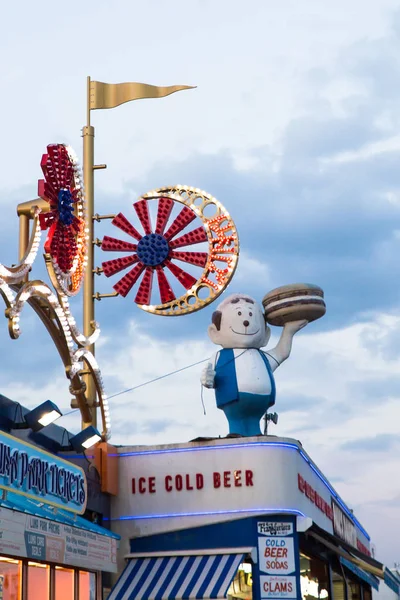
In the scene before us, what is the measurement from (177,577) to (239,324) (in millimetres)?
6545

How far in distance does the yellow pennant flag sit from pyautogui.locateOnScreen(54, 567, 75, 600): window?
12.4m

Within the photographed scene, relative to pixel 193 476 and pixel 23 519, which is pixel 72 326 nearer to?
pixel 193 476

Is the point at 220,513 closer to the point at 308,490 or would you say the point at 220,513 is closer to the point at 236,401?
the point at 308,490

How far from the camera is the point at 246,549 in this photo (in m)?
20.7

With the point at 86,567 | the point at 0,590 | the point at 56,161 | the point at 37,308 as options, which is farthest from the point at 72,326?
the point at 0,590

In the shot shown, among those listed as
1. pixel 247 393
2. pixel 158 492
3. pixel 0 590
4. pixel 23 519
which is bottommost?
pixel 0 590

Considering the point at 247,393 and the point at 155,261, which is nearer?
the point at 247,393

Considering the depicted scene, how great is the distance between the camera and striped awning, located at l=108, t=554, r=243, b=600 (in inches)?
776

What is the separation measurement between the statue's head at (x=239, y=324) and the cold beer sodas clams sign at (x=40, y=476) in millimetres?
6407

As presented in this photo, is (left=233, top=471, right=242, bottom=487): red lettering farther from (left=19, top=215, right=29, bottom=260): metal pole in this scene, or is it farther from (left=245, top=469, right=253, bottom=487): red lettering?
(left=19, top=215, right=29, bottom=260): metal pole

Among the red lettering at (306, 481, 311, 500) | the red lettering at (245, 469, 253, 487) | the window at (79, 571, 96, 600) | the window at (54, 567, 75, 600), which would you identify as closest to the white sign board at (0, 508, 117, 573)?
the window at (54, 567, 75, 600)

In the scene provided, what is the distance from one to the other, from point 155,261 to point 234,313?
9.58 ft

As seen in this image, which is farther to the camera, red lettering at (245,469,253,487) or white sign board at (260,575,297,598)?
red lettering at (245,469,253,487)

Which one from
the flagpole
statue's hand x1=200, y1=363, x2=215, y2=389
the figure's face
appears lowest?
statue's hand x1=200, y1=363, x2=215, y2=389
